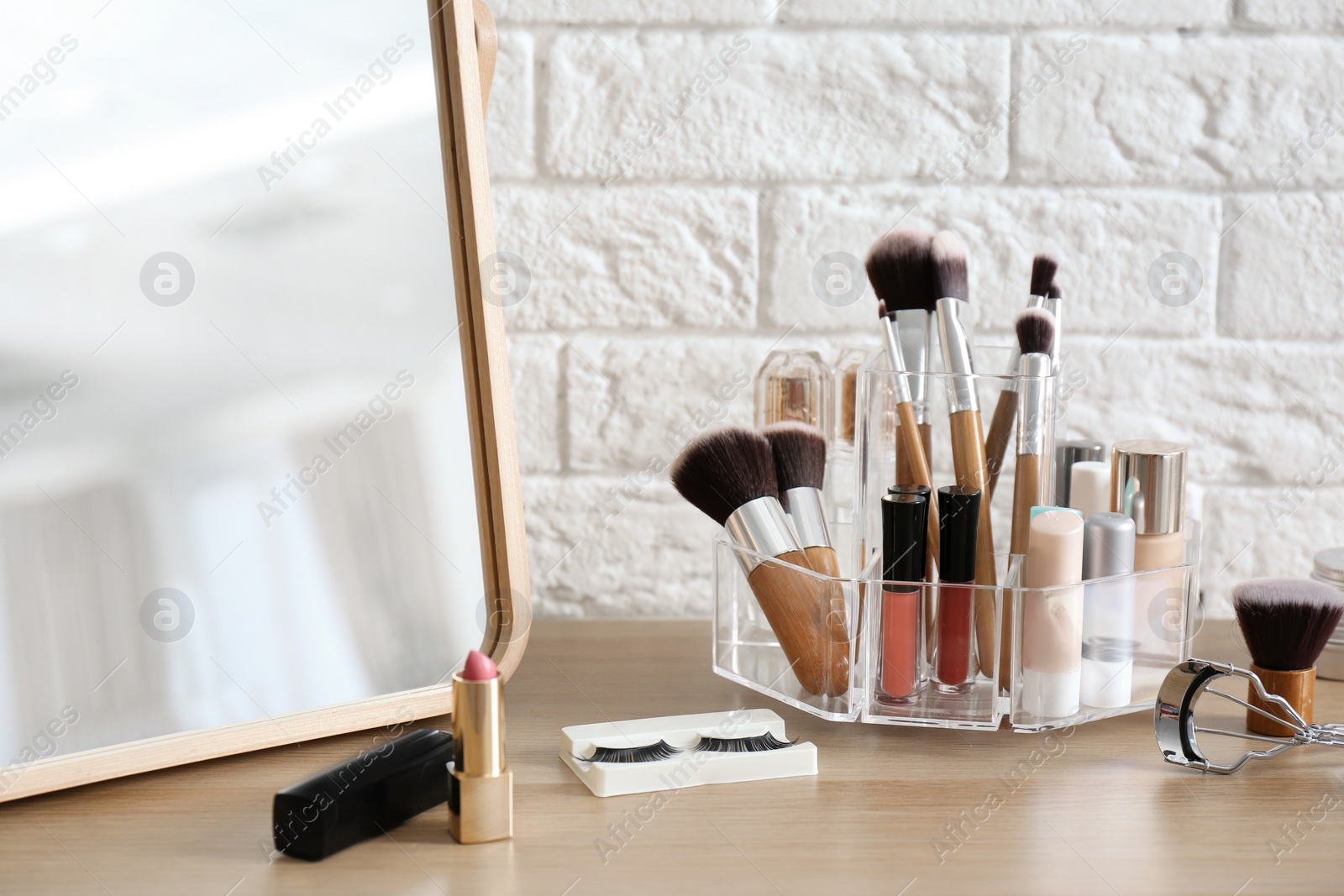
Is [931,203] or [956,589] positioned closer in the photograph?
[956,589]

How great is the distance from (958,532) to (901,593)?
0.04 metres

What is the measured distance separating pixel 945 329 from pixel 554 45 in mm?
354

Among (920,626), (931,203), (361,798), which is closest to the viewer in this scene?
(361,798)

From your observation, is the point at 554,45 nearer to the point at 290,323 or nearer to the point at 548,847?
the point at 290,323

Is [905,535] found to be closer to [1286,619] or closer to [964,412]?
[964,412]

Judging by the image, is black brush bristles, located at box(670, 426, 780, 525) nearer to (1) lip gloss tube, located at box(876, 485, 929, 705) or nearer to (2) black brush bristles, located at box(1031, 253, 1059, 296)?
(1) lip gloss tube, located at box(876, 485, 929, 705)

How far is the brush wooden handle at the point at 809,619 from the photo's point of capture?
0.55 meters

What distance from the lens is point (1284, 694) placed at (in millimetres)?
553

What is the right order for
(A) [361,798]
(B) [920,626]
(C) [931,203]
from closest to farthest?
(A) [361,798] → (B) [920,626] → (C) [931,203]

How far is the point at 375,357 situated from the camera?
23.4 inches

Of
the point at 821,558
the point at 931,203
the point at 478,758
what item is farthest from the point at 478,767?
the point at 931,203

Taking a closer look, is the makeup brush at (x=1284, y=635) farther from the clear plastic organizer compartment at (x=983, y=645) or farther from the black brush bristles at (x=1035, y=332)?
the black brush bristles at (x=1035, y=332)

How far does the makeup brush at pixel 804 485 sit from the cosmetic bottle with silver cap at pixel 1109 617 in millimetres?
128

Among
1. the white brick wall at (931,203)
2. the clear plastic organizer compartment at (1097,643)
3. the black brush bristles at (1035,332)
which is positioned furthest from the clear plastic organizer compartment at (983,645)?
the white brick wall at (931,203)
